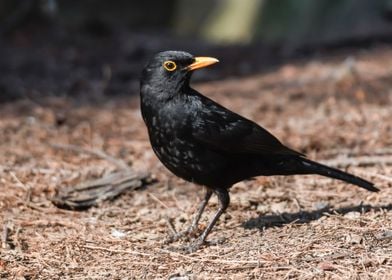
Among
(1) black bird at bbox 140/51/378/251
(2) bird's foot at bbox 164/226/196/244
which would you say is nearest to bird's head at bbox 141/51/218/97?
(1) black bird at bbox 140/51/378/251

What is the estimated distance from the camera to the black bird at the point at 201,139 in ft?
17.0

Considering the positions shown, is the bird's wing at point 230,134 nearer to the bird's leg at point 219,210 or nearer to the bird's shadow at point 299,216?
the bird's leg at point 219,210

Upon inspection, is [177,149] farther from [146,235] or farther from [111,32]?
[111,32]

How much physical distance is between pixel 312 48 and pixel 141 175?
7.38 metres

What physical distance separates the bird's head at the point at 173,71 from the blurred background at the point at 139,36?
433 centimetres

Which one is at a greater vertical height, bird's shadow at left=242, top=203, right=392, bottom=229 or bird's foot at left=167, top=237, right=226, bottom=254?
bird's shadow at left=242, top=203, right=392, bottom=229

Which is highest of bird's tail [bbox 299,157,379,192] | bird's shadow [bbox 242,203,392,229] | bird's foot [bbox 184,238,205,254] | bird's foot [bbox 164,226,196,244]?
bird's tail [bbox 299,157,379,192]

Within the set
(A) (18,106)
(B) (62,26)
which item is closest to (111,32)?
(B) (62,26)

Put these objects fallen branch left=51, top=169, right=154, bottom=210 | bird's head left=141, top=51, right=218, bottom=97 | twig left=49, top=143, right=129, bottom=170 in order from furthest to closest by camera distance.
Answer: twig left=49, top=143, right=129, bottom=170, fallen branch left=51, top=169, right=154, bottom=210, bird's head left=141, top=51, right=218, bottom=97

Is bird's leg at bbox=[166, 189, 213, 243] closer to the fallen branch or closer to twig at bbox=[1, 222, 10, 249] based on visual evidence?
the fallen branch

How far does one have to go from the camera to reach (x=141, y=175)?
246 inches

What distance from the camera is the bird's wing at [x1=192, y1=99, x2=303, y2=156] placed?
17.3ft

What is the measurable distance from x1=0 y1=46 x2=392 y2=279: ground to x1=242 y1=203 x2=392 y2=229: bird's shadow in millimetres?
10

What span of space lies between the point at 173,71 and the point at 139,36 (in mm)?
9280
